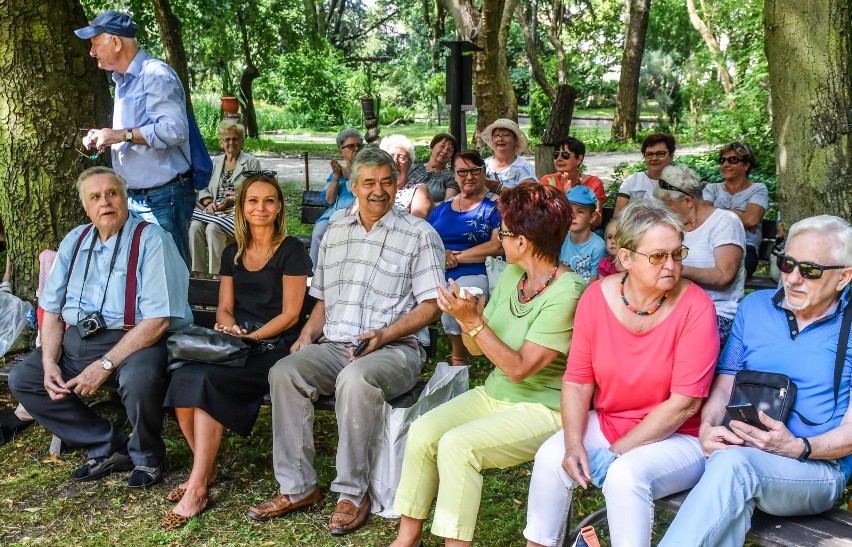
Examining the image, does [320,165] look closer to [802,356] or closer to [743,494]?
[802,356]

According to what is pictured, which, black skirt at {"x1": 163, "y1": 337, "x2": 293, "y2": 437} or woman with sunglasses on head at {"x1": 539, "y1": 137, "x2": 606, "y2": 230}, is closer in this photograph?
black skirt at {"x1": 163, "y1": 337, "x2": 293, "y2": 437}

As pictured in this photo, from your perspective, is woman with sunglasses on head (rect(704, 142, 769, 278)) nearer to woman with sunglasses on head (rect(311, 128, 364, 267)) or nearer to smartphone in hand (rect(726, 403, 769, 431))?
woman with sunglasses on head (rect(311, 128, 364, 267))

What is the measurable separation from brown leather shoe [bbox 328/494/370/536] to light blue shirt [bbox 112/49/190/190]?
2.46 meters

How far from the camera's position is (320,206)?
690cm

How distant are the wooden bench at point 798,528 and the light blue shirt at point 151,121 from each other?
3.49 metres

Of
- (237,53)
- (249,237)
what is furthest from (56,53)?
(237,53)

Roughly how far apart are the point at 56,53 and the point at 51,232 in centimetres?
109

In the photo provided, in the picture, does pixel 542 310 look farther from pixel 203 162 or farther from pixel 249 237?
pixel 203 162

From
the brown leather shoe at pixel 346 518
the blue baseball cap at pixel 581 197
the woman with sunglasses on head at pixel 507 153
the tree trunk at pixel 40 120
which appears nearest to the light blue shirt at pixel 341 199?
the woman with sunglasses on head at pixel 507 153

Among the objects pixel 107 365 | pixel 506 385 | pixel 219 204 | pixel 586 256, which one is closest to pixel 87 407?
pixel 107 365

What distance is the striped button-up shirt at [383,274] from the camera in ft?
13.0

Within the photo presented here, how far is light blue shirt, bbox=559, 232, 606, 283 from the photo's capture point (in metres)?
4.72

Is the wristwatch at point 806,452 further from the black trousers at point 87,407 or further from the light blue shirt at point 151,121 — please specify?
the light blue shirt at point 151,121

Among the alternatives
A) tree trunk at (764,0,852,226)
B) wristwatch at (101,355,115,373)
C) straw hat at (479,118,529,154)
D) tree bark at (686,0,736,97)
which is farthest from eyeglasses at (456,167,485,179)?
tree bark at (686,0,736,97)
